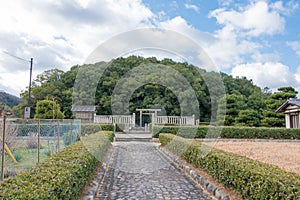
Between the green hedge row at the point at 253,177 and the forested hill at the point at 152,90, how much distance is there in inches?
328

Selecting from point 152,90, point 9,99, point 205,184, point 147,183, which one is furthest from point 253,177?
point 9,99

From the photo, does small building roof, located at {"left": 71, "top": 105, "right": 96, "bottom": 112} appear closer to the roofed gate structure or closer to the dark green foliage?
the dark green foliage

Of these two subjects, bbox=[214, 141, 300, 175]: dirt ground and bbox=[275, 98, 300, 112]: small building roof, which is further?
bbox=[275, 98, 300, 112]: small building roof

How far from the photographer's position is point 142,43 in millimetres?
6535

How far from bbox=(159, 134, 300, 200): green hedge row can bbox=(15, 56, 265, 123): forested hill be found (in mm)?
8327

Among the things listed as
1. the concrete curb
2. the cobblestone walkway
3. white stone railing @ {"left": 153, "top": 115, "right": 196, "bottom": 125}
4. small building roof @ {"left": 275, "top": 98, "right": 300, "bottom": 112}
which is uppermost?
small building roof @ {"left": 275, "top": 98, "right": 300, "bottom": 112}

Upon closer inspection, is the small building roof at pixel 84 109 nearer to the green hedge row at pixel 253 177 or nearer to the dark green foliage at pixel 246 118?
the dark green foliage at pixel 246 118

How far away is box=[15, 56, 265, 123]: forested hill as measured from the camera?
14.5m

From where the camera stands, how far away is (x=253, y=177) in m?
2.42

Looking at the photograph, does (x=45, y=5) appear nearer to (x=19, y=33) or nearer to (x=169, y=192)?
(x=19, y=33)

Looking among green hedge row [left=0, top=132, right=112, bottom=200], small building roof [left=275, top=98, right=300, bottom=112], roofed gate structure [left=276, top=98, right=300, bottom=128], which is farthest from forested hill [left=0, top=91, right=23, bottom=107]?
green hedge row [left=0, top=132, right=112, bottom=200]

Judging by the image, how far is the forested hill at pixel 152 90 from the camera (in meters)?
14.5

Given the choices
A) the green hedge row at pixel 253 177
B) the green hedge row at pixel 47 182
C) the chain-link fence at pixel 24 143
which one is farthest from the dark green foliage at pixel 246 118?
the green hedge row at pixel 47 182

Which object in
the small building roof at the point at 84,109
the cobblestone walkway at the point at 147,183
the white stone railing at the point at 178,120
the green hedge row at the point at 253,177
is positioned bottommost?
→ the cobblestone walkway at the point at 147,183
